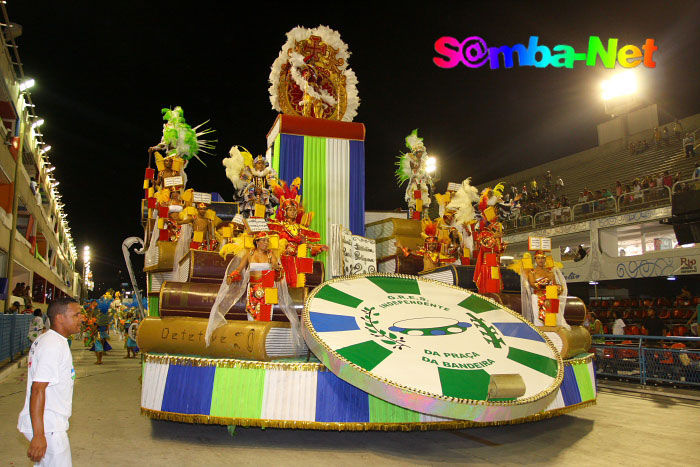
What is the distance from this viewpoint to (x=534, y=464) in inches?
173

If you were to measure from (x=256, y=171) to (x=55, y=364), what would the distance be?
536 centimetres

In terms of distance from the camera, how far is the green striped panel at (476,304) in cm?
586

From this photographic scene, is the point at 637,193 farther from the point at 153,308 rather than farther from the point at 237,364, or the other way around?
the point at 237,364

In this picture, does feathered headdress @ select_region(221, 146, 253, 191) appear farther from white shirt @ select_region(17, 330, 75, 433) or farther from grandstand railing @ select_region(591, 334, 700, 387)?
grandstand railing @ select_region(591, 334, 700, 387)

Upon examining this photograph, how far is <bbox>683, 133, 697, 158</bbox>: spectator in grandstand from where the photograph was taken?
1953cm

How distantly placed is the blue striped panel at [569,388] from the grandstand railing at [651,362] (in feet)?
17.1

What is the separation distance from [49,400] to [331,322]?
2.59 m

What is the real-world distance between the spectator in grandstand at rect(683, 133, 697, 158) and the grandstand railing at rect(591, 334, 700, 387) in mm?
10775

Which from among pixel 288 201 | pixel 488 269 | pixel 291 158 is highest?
pixel 291 158

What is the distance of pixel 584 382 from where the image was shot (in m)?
6.13

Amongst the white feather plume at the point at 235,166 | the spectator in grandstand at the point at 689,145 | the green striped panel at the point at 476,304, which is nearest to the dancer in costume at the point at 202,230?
the white feather plume at the point at 235,166

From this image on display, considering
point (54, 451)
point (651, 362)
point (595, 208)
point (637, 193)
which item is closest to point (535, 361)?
point (54, 451)

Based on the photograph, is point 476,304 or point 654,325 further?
point 654,325

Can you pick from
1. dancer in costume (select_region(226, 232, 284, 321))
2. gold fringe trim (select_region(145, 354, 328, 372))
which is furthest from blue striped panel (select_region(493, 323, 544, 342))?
dancer in costume (select_region(226, 232, 284, 321))
